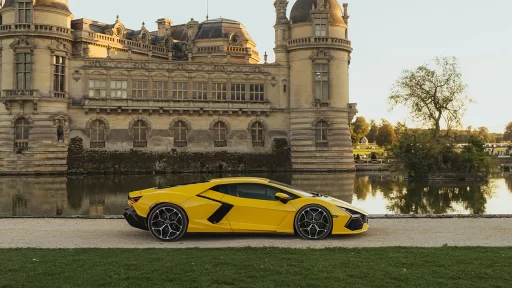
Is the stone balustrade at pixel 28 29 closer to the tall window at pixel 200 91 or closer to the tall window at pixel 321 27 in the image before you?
the tall window at pixel 200 91

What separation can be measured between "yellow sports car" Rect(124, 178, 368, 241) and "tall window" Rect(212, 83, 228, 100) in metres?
39.8

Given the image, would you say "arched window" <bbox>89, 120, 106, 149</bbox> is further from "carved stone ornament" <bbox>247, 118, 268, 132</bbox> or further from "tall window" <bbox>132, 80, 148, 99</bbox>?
"carved stone ornament" <bbox>247, 118, 268, 132</bbox>

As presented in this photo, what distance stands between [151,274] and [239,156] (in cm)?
4351

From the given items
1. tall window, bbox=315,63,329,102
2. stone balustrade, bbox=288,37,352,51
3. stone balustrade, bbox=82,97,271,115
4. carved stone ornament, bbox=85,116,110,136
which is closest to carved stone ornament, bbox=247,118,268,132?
stone balustrade, bbox=82,97,271,115

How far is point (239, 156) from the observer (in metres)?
53.0

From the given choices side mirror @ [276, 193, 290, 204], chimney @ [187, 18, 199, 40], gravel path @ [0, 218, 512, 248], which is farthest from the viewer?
chimney @ [187, 18, 199, 40]

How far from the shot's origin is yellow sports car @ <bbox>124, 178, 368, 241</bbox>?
44.7ft

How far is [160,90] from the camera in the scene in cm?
5244

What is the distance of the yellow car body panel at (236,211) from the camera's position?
13727 millimetres

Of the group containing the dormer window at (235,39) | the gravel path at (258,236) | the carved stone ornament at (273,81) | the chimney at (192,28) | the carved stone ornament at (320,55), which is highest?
the chimney at (192,28)

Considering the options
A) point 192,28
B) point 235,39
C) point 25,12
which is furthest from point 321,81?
point 25,12

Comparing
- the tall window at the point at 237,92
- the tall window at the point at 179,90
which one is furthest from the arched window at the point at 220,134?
the tall window at the point at 179,90

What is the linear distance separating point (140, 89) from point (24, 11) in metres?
11.9

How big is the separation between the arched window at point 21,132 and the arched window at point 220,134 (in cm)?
1683
